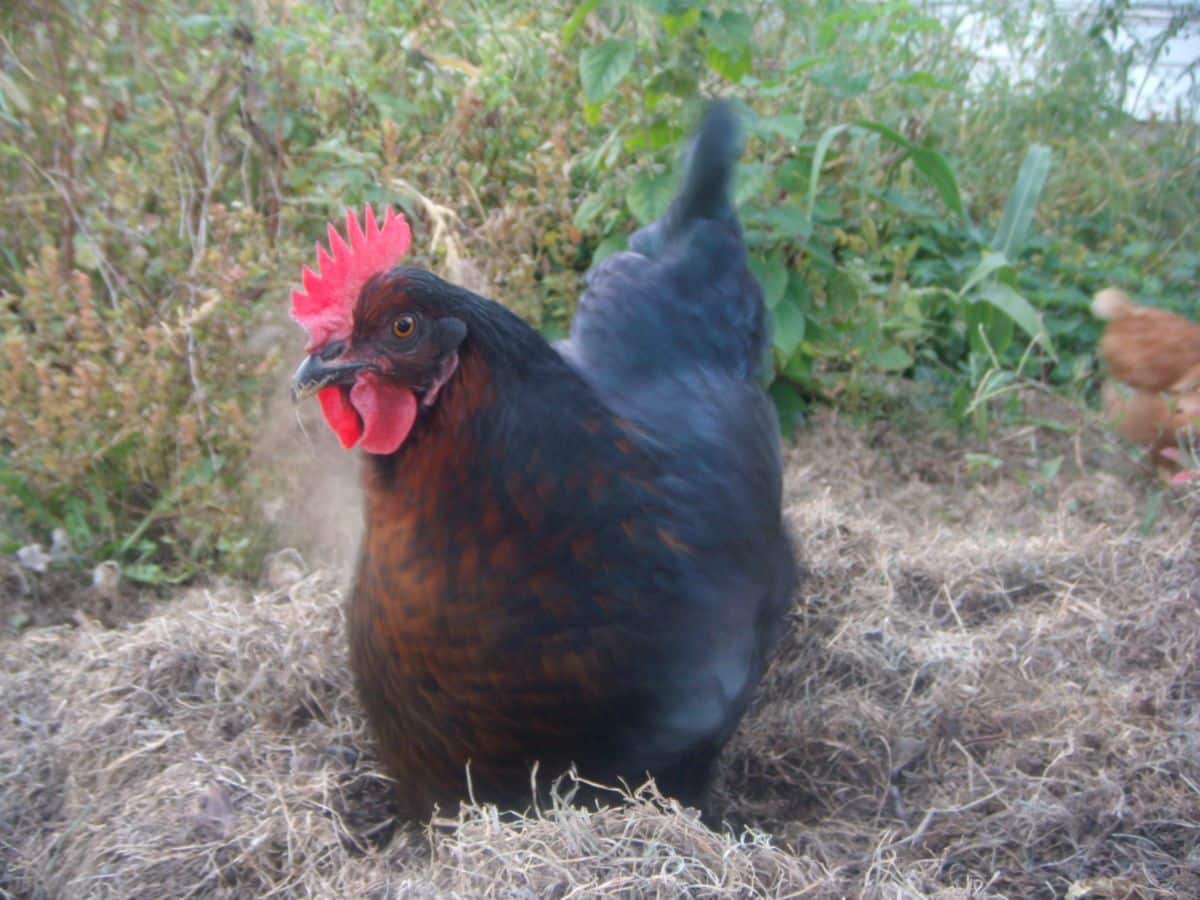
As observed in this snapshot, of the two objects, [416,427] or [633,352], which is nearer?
Answer: [416,427]

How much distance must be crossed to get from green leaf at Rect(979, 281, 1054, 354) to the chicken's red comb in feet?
8.21

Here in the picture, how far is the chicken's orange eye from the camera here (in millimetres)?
1674

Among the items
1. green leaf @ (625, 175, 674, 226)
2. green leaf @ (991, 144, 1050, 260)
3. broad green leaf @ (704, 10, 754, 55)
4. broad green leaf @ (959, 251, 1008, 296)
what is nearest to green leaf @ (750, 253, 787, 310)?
green leaf @ (625, 175, 674, 226)

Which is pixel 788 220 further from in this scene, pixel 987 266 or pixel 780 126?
pixel 987 266

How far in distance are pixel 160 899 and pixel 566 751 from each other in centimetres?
72

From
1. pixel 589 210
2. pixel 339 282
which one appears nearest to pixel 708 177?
pixel 589 210

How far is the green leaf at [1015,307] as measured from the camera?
3.69 m

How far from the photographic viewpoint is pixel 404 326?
5.51 ft

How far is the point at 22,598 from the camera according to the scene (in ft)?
9.38

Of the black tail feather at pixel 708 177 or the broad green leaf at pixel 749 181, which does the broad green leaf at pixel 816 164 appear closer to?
the broad green leaf at pixel 749 181

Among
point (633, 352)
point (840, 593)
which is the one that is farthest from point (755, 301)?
point (840, 593)

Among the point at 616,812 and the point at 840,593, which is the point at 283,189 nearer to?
the point at 840,593

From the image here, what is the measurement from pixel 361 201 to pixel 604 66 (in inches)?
31.6

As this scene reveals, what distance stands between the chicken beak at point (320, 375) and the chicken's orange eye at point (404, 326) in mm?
68
